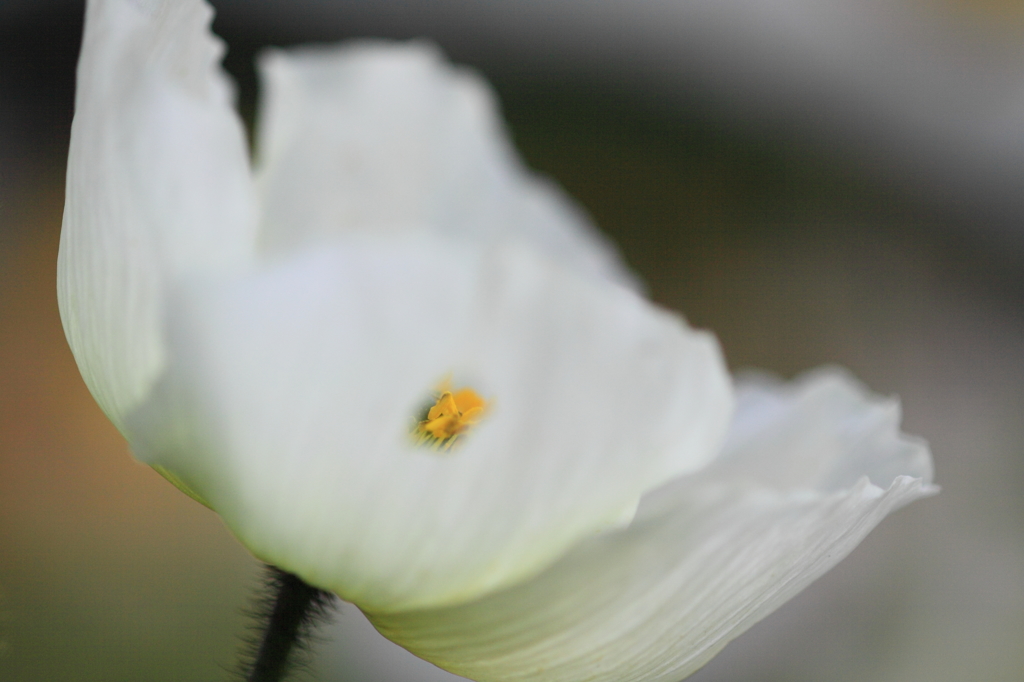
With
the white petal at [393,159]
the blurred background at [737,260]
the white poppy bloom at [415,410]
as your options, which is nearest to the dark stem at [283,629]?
the white poppy bloom at [415,410]

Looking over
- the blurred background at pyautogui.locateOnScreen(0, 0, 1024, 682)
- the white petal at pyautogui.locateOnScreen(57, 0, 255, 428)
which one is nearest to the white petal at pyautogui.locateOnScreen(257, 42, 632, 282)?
the white petal at pyautogui.locateOnScreen(57, 0, 255, 428)

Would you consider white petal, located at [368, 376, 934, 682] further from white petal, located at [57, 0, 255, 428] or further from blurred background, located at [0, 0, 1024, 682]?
blurred background, located at [0, 0, 1024, 682]

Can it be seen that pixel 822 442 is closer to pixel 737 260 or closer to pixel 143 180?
pixel 143 180

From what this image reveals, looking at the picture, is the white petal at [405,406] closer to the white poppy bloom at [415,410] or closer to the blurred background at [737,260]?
the white poppy bloom at [415,410]

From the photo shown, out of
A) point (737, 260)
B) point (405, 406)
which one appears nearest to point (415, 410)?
point (405, 406)

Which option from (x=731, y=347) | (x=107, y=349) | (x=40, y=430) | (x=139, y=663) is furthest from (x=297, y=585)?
(x=731, y=347)
